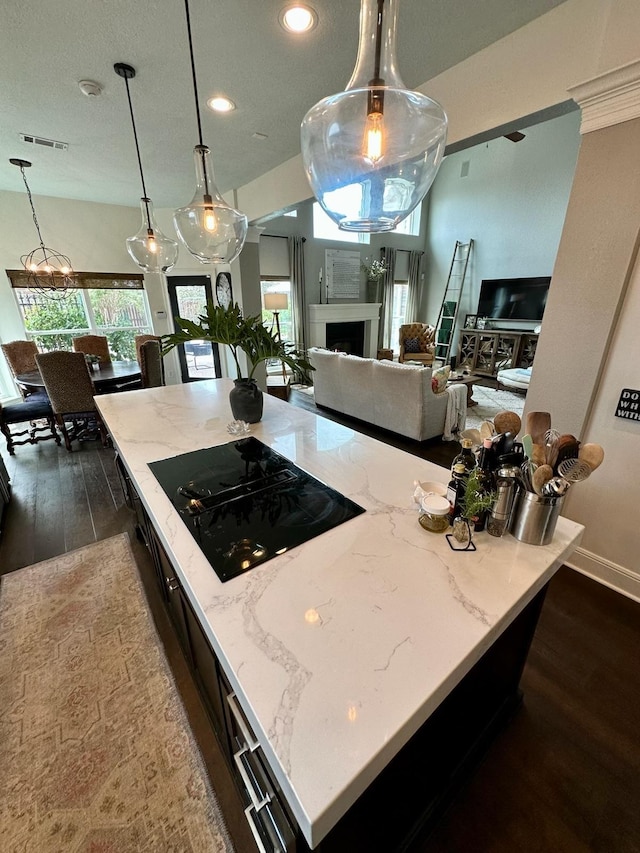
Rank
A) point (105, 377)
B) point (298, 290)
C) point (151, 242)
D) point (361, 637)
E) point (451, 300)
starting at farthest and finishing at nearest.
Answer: point (451, 300), point (298, 290), point (105, 377), point (151, 242), point (361, 637)

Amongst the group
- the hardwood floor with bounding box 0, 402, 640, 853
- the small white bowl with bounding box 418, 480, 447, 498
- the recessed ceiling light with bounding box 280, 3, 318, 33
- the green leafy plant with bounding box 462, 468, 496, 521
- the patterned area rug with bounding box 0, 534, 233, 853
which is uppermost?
the recessed ceiling light with bounding box 280, 3, 318, 33

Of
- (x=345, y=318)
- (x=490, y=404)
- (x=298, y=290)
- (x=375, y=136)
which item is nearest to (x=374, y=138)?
(x=375, y=136)

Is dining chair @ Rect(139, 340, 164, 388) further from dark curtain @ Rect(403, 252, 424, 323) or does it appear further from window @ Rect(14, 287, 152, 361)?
dark curtain @ Rect(403, 252, 424, 323)

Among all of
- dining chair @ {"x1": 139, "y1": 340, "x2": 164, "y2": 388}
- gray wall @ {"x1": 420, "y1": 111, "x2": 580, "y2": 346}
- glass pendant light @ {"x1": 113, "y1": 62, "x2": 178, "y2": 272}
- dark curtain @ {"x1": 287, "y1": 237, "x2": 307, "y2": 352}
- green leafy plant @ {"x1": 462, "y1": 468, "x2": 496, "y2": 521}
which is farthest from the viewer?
dark curtain @ {"x1": 287, "y1": 237, "x2": 307, "y2": 352}

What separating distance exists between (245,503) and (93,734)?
1134 mm

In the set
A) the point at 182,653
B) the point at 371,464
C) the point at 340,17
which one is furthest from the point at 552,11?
the point at 182,653

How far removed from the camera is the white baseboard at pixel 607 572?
1.90 metres

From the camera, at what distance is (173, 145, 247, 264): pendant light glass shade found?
6.42 ft

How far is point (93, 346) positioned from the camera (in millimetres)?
5027

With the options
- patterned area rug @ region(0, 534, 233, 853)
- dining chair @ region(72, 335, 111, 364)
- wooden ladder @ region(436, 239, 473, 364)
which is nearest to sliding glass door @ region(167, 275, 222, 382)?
dining chair @ region(72, 335, 111, 364)

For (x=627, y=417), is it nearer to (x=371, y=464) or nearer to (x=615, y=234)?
(x=615, y=234)

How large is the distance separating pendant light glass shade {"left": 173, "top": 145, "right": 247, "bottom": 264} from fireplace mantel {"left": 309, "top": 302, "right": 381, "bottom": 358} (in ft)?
15.4

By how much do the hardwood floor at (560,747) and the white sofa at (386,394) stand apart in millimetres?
1915

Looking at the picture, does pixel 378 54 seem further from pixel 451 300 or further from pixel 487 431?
pixel 451 300
